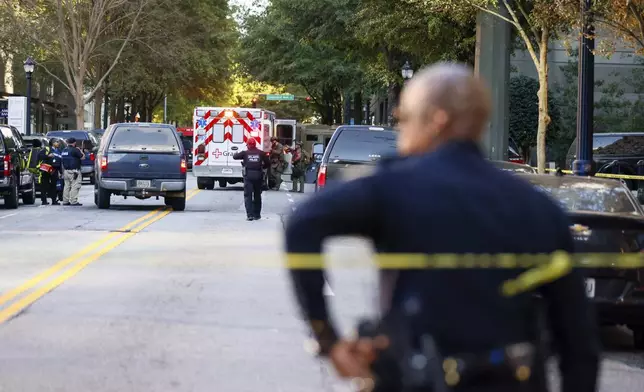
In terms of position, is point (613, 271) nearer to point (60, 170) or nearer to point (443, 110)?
point (443, 110)

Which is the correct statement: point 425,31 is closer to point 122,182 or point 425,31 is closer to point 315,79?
point 122,182

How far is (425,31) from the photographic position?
3606 centimetres

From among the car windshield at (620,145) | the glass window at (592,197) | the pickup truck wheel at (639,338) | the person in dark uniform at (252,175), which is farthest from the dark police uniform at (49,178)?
the pickup truck wheel at (639,338)

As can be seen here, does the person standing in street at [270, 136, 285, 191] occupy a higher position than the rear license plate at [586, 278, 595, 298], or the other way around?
the person standing in street at [270, 136, 285, 191]

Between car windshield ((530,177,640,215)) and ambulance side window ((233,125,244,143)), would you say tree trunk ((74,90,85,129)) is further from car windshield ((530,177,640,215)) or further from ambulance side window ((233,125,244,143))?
car windshield ((530,177,640,215))

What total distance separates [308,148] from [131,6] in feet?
36.6

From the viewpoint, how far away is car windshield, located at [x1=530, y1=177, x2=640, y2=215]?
10148 millimetres

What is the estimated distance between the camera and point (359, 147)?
20203 millimetres

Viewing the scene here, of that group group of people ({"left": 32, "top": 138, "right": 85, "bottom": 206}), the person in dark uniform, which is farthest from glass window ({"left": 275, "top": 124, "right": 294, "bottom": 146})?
the person in dark uniform

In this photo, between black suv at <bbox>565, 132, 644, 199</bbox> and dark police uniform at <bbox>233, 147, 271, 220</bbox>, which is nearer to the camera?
dark police uniform at <bbox>233, 147, 271, 220</bbox>

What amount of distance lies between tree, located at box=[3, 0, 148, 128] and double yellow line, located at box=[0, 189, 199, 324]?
109 ft

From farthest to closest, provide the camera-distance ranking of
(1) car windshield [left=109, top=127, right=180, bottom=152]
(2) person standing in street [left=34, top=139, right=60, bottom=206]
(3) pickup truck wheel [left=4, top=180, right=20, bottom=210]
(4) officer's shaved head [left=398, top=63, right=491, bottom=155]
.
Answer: (2) person standing in street [left=34, top=139, right=60, bottom=206] → (1) car windshield [left=109, top=127, right=180, bottom=152] → (3) pickup truck wheel [left=4, top=180, right=20, bottom=210] → (4) officer's shaved head [left=398, top=63, right=491, bottom=155]

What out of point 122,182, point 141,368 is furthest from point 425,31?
point 141,368

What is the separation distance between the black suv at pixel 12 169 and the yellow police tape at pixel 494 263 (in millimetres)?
23043
